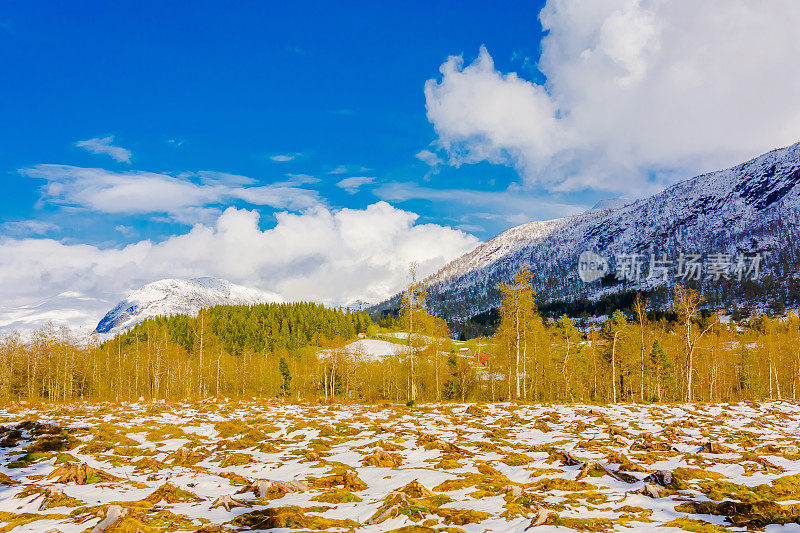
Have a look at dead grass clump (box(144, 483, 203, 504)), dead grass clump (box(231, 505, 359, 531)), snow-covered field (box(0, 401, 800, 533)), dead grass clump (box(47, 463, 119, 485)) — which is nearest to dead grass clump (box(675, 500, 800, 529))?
snow-covered field (box(0, 401, 800, 533))

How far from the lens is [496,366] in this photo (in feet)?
231

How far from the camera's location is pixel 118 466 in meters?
14.4

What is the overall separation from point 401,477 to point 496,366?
61.1m

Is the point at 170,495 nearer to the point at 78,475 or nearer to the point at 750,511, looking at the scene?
the point at 78,475

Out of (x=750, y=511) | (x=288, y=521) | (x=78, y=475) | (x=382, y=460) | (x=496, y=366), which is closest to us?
(x=750, y=511)

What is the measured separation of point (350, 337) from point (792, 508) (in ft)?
563

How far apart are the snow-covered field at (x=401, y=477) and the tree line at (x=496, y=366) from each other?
932 inches

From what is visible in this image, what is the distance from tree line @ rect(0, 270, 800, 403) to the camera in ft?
162

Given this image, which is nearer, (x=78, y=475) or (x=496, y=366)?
(x=78, y=475)

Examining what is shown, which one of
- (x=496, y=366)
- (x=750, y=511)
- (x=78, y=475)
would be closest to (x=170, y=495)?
(x=78, y=475)

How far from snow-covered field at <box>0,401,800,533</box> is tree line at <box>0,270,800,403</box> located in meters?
23.7

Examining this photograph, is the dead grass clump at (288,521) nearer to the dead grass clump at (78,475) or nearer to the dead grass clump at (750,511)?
the dead grass clump at (78,475)

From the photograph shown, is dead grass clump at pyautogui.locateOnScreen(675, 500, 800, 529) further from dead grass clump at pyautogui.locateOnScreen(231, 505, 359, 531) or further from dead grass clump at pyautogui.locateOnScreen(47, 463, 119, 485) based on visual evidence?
dead grass clump at pyautogui.locateOnScreen(47, 463, 119, 485)

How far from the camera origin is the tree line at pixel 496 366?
162 feet
